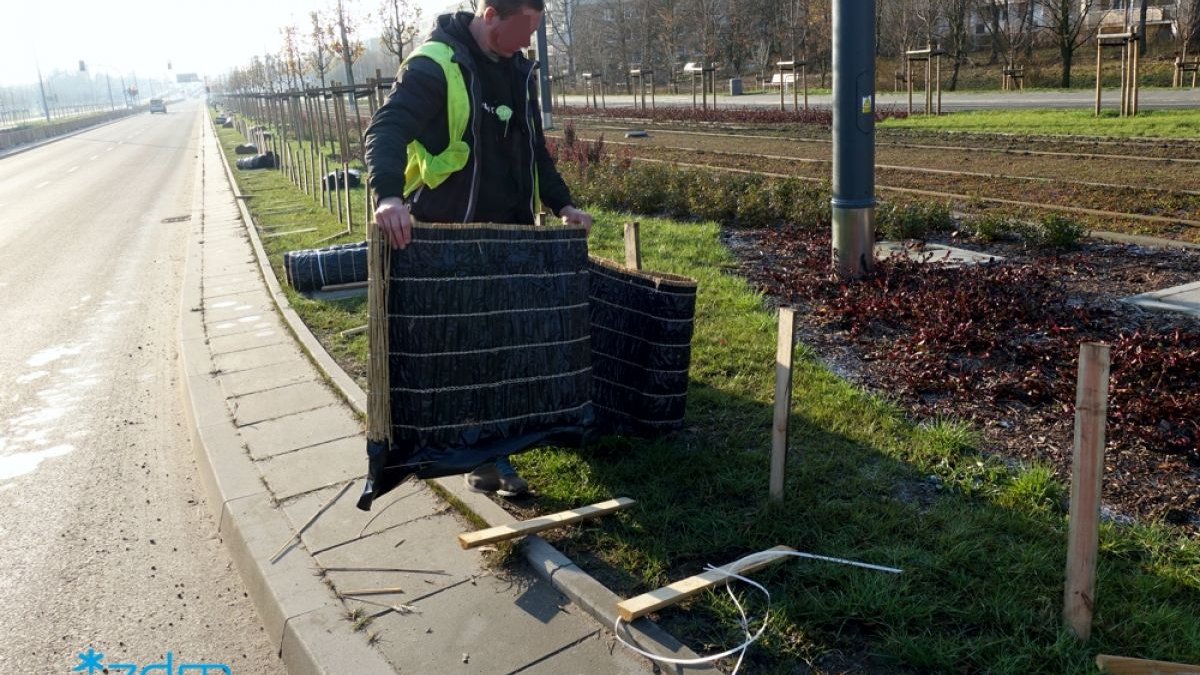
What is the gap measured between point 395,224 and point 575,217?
104 centimetres

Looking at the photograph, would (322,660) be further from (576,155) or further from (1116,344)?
(576,155)

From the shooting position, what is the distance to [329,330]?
776cm

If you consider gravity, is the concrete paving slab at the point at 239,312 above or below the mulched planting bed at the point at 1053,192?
below

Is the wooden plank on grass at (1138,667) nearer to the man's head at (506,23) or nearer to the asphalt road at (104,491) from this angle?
the asphalt road at (104,491)

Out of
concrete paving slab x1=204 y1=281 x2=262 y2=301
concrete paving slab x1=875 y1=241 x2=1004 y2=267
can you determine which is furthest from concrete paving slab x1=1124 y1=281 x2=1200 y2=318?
concrete paving slab x1=204 y1=281 x2=262 y2=301

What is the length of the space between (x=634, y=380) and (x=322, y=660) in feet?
6.12

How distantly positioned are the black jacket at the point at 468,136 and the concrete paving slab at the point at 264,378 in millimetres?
2931

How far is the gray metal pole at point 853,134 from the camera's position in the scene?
6922 mm

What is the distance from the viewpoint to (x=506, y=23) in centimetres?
380

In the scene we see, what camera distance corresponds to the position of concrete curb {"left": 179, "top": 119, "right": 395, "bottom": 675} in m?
3.27

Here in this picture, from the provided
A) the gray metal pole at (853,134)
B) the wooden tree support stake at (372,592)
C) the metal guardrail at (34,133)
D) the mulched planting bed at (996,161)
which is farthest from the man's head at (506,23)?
the metal guardrail at (34,133)

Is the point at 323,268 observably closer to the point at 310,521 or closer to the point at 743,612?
the point at 310,521

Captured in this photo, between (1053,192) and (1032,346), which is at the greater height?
(1053,192)

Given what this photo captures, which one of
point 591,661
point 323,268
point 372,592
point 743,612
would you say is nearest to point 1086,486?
point 743,612
